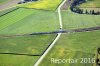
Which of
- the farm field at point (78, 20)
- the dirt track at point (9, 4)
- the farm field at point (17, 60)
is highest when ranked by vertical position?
the dirt track at point (9, 4)

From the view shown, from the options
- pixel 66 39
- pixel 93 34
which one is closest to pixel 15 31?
pixel 66 39

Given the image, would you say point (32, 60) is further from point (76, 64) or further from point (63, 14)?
point (63, 14)

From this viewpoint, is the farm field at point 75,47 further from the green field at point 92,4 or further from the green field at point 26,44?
the green field at point 92,4

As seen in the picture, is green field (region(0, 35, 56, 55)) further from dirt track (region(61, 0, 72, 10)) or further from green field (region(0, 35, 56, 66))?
dirt track (region(61, 0, 72, 10))

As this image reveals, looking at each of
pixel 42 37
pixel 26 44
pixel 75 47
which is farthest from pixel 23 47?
pixel 75 47

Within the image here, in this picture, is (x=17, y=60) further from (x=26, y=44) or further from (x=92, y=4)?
(x=92, y=4)

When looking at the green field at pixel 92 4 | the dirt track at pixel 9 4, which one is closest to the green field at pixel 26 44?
the dirt track at pixel 9 4
